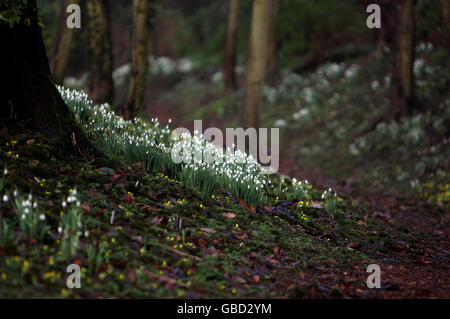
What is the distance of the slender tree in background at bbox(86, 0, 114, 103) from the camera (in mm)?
11875

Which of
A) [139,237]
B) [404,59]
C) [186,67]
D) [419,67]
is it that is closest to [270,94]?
[419,67]

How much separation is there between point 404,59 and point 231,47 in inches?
382

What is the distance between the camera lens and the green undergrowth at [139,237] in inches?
146

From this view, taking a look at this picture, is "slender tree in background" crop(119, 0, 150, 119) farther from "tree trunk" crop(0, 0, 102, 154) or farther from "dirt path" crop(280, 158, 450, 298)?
"dirt path" crop(280, 158, 450, 298)

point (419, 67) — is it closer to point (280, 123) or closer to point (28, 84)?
point (280, 123)

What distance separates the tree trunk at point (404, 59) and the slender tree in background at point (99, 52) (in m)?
7.64

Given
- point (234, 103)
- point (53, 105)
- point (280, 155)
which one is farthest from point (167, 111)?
point (53, 105)

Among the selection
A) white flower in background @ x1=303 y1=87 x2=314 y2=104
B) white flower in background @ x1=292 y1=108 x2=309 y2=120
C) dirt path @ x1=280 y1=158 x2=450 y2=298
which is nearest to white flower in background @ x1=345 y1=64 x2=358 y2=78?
white flower in background @ x1=303 y1=87 x2=314 y2=104

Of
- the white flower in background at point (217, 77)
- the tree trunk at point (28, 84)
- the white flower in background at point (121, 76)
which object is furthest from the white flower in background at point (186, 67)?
the tree trunk at point (28, 84)

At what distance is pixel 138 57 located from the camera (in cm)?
1023

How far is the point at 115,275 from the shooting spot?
3.78 m

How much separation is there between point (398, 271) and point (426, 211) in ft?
13.7

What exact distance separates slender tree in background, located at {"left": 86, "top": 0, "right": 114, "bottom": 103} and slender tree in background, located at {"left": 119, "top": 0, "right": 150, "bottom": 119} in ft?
6.01
